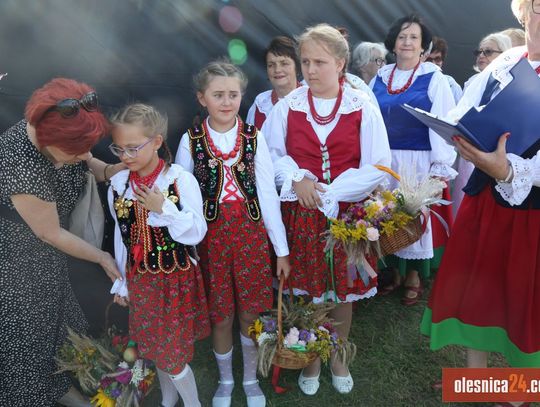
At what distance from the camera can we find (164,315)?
2.33m

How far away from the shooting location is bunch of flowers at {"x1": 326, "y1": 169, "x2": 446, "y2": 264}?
2.29 meters

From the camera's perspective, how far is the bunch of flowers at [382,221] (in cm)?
229

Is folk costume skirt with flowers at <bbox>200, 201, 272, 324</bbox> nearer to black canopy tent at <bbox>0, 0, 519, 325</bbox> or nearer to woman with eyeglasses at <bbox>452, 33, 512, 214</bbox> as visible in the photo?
black canopy tent at <bbox>0, 0, 519, 325</bbox>

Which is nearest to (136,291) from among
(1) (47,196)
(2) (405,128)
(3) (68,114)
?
(1) (47,196)

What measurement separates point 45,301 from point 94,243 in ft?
1.19

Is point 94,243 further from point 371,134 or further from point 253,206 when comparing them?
point 371,134

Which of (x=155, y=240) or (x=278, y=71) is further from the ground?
(x=278, y=71)

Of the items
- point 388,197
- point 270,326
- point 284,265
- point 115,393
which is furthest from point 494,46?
point 115,393

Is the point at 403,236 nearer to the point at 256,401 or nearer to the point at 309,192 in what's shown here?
the point at 309,192

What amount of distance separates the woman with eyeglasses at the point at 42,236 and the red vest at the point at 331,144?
1.01 meters

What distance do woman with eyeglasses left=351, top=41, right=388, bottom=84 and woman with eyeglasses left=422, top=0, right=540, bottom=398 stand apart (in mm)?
1722

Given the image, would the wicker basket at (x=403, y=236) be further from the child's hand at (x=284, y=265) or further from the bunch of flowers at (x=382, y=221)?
the child's hand at (x=284, y=265)

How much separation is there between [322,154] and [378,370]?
1.49 meters

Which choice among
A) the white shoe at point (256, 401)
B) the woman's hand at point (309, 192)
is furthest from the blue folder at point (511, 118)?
the white shoe at point (256, 401)
